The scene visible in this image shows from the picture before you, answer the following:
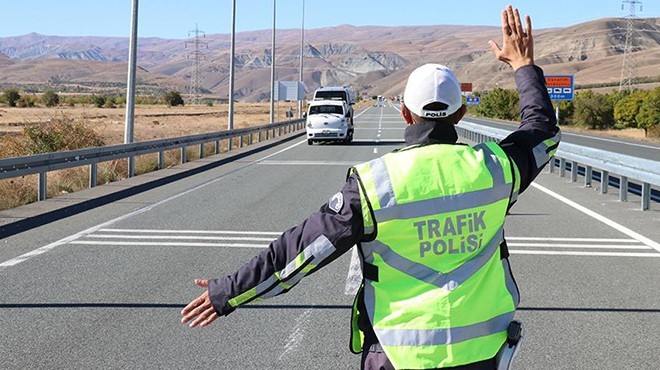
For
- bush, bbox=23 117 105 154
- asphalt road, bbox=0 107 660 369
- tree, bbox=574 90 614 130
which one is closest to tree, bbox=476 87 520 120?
tree, bbox=574 90 614 130

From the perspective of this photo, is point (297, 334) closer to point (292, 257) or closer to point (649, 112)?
point (292, 257)

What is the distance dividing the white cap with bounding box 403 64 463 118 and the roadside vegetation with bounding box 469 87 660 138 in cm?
5786

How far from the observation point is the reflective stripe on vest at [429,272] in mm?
3047

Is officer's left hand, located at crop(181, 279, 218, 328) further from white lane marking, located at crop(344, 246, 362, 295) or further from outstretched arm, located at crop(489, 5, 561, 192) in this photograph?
white lane marking, located at crop(344, 246, 362, 295)

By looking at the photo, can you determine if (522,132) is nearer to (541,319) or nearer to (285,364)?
(285,364)

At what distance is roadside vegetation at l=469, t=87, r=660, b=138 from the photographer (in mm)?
66312

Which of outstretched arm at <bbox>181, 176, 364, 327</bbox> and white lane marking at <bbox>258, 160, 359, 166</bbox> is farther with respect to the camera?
white lane marking at <bbox>258, 160, 359, 166</bbox>

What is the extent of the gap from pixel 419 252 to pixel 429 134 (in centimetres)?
44

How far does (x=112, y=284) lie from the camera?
9.14m

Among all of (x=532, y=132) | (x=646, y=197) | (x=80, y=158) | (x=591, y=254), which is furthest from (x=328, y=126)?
(x=532, y=132)

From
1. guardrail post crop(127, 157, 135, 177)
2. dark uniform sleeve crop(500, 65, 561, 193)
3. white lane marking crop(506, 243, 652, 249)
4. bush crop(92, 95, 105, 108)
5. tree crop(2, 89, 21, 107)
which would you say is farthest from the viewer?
bush crop(92, 95, 105, 108)

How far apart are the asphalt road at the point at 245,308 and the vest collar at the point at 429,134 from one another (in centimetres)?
339

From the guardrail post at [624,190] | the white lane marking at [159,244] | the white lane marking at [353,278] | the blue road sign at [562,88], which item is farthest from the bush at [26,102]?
the white lane marking at [353,278]

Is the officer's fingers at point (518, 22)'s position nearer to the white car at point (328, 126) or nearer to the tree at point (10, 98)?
the white car at point (328, 126)
